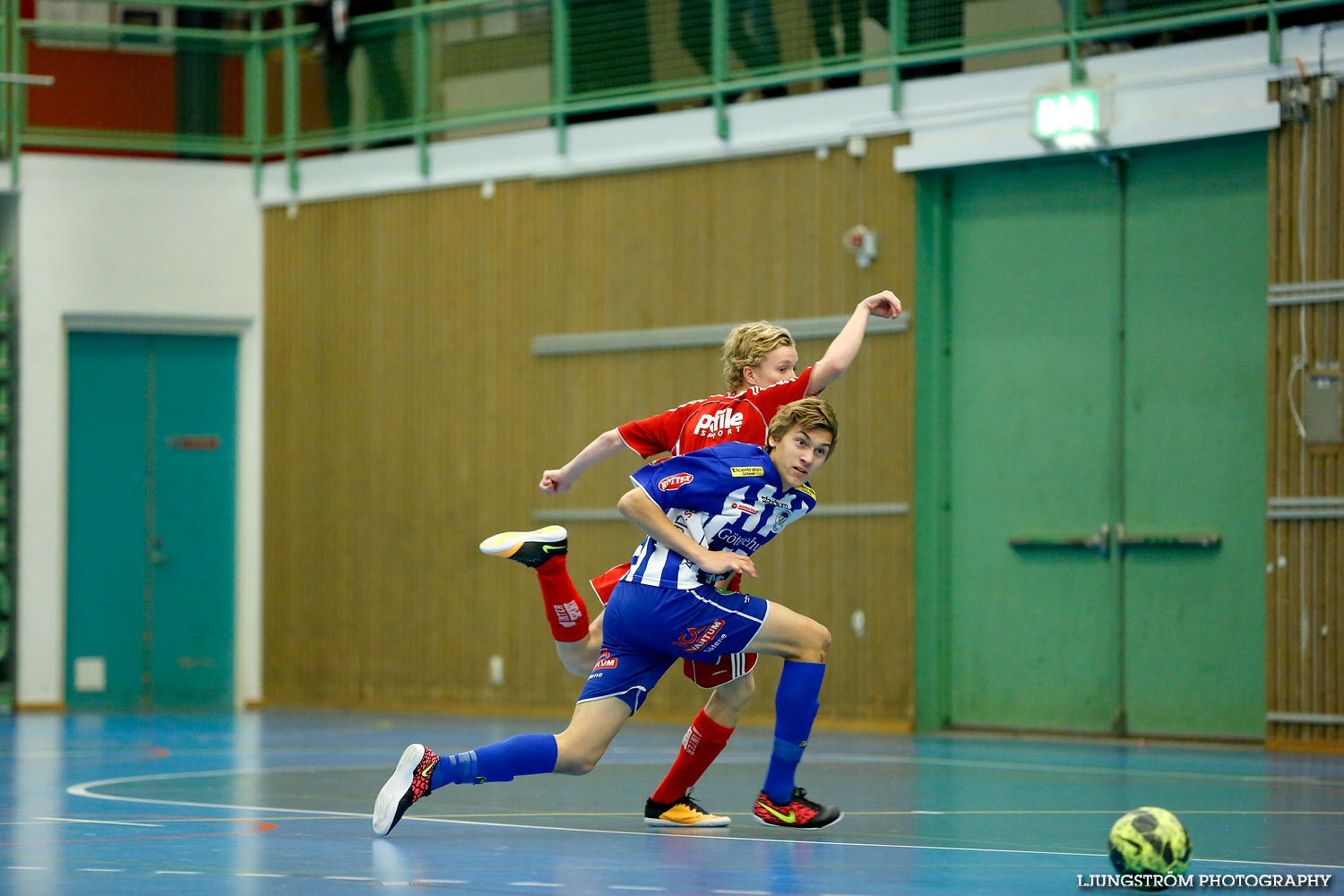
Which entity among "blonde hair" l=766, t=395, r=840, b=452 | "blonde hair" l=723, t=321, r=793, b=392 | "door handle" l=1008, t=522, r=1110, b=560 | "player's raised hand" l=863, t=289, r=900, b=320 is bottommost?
"door handle" l=1008, t=522, r=1110, b=560

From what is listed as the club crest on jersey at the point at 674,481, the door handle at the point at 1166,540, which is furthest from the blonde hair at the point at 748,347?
the door handle at the point at 1166,540

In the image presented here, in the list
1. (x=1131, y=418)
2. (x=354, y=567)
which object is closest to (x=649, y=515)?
(x=1131, y=418)

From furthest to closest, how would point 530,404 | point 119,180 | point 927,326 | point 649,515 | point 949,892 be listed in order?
point 119,180 < point 530,404 < point 927,326 < point 649,515 < point 949,892

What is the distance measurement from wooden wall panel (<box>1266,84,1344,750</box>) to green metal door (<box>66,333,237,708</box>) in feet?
33.2

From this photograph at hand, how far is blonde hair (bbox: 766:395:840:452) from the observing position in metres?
6.48

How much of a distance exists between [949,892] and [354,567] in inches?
491

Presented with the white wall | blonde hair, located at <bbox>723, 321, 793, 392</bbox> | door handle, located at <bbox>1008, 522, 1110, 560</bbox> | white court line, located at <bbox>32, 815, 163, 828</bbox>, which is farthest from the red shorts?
the white wall

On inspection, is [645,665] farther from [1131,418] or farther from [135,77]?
[135,77]

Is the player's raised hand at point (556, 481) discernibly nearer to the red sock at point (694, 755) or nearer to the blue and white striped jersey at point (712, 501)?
the blue and white striped jersey at point (712, 501)

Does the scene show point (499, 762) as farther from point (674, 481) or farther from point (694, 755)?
point (674, 481)

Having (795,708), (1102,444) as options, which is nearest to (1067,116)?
(1102,444)

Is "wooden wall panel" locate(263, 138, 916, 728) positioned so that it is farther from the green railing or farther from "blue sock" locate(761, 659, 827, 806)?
"blue sock" locate(761, 659, 827, 806)

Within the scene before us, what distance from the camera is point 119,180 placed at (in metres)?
17.0

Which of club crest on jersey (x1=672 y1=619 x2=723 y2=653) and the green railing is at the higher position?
the green railing
